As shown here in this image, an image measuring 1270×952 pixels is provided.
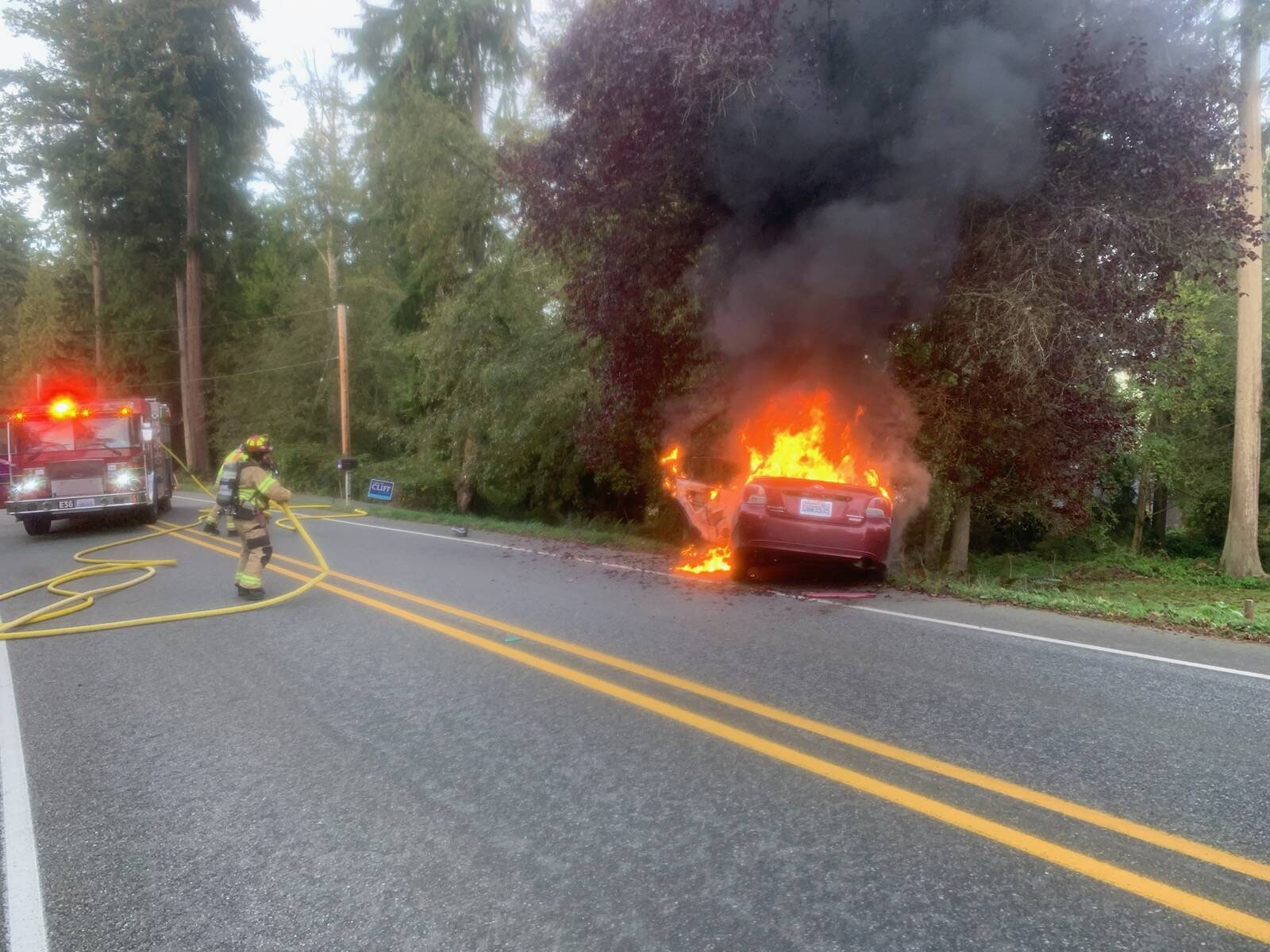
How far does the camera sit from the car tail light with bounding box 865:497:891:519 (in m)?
7.50

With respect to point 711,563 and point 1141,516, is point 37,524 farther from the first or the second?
point 1141,516

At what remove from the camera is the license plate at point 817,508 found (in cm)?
752

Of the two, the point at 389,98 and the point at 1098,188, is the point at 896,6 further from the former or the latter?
the point at 389,98

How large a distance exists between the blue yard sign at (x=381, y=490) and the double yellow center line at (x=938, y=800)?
17.1 metres

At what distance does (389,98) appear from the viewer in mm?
20672

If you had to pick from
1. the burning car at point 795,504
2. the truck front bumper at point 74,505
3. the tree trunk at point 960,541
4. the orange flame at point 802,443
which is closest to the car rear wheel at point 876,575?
the burning car at point 795,504

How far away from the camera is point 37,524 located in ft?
45.6

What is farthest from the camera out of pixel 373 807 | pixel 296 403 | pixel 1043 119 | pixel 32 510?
pixel 296 403

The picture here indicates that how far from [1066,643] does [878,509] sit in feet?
6.94

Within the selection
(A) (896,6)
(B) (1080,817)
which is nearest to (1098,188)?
(A) (896,6)

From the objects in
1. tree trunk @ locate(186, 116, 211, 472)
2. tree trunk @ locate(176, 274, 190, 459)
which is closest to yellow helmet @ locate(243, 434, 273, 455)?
tree trunk @ locate(186, 116, 211, 472)

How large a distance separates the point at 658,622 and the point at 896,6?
6849 millimetres

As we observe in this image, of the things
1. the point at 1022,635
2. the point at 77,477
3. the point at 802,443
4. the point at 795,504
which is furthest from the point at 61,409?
the point at 1022,635

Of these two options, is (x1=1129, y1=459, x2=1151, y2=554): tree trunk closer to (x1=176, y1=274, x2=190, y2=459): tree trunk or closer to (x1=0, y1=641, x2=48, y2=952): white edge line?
(x1=0, y1=641, x2=48, y2=952): white edge line
